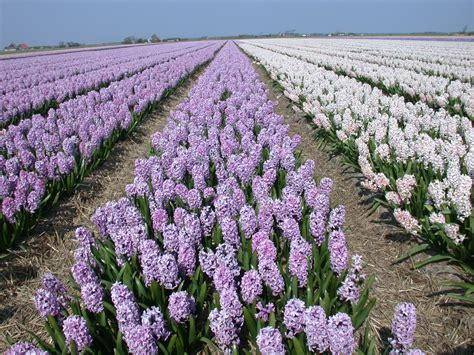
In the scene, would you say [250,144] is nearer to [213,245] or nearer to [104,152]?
[213,245]

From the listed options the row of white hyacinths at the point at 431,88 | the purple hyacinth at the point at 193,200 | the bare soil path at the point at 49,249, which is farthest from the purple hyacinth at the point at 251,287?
the row of white hyacinths at the point at 431,88

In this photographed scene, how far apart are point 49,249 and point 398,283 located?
4.36m

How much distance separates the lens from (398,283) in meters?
4.11

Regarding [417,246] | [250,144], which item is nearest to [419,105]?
[250,144]

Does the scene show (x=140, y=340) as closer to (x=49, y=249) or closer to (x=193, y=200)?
(x=193, y=200)

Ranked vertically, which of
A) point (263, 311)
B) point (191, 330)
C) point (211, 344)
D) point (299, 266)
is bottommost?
point (211, 344)

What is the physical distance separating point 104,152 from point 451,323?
684 cm

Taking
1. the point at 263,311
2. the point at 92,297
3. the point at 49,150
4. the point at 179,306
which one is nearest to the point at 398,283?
the point at 263,311

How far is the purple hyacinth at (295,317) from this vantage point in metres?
2.59

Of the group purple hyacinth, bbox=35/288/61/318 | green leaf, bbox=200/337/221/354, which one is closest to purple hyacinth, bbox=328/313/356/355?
green leaf, bbox=200/337/221/354

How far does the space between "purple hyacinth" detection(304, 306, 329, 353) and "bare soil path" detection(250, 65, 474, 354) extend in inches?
50.8

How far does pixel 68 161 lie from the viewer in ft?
20.2

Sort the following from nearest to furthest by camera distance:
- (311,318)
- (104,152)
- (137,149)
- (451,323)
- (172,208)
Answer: (311,318), (451,323), (172,208), (104,152), (137,149)

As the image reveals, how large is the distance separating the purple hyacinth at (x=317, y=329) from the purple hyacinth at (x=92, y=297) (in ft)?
5.28
